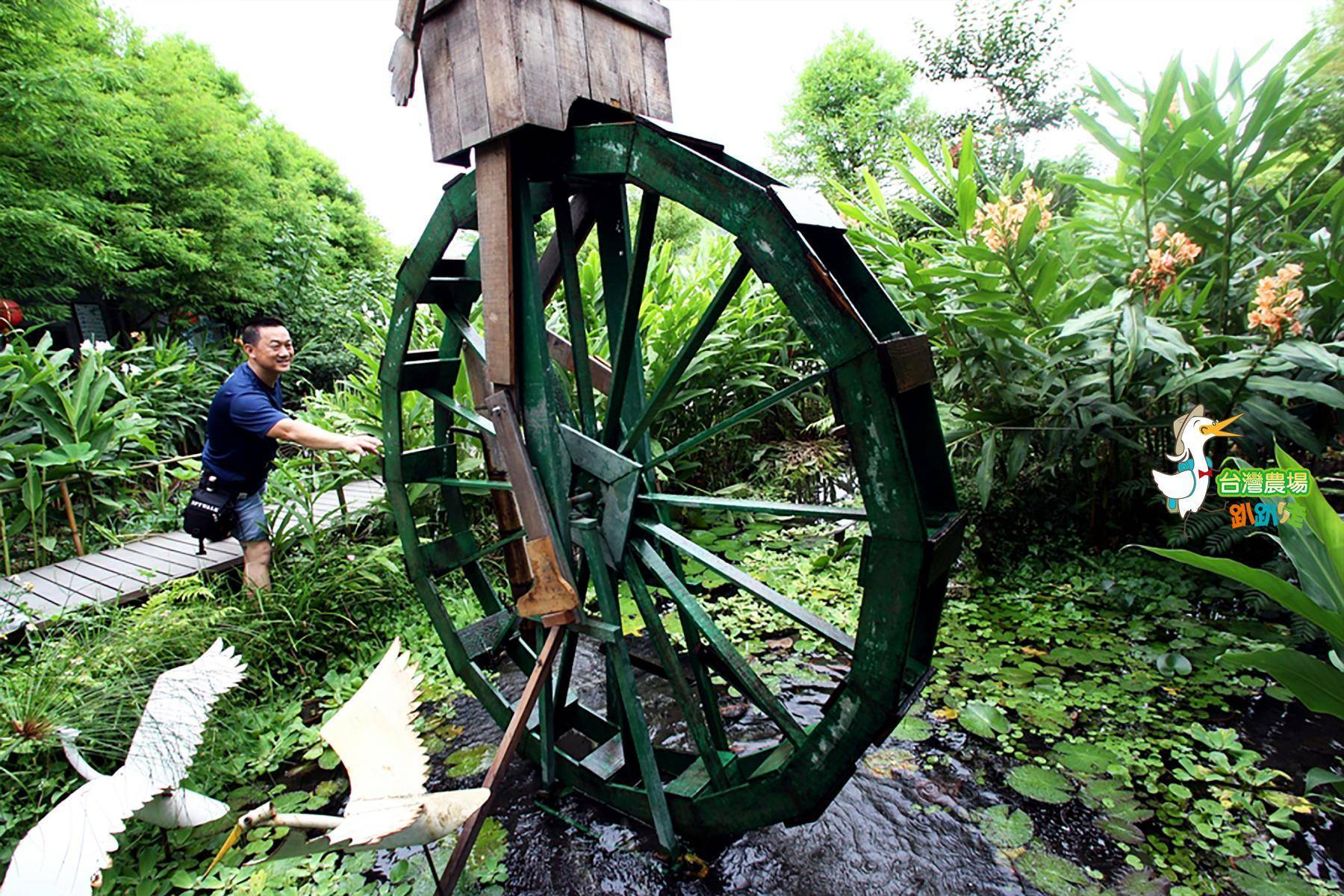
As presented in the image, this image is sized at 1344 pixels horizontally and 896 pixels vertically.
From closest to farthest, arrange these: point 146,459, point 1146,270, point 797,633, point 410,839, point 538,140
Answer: point 410,839
point 538,140
point 1146,270
point 797,633
point 146,459

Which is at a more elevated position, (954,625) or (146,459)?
(146,459)

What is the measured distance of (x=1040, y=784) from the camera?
2.18 meters

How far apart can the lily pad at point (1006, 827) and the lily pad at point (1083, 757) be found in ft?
1.04

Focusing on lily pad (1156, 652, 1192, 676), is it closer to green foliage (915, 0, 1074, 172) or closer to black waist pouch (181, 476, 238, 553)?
black waist pouch (181, 476, 238, 553)

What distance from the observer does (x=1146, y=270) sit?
297cm

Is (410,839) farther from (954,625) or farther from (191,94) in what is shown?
(191,94)

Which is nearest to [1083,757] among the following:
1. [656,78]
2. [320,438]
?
[656,78]

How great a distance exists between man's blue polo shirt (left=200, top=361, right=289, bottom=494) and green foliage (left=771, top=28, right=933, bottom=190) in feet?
63.1

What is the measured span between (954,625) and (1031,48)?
1942cm

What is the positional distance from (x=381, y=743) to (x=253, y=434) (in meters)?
2.12

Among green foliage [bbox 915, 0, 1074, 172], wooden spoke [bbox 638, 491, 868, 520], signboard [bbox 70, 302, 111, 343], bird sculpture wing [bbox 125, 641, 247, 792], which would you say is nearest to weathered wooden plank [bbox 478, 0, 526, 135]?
wooden spoke [bbox 638, 491, 868, 520]

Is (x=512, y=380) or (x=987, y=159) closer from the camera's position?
(x=512, y=380)

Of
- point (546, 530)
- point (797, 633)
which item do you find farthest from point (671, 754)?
point (797, 633)

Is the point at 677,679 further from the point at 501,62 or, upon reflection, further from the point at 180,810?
the point at 501,62
